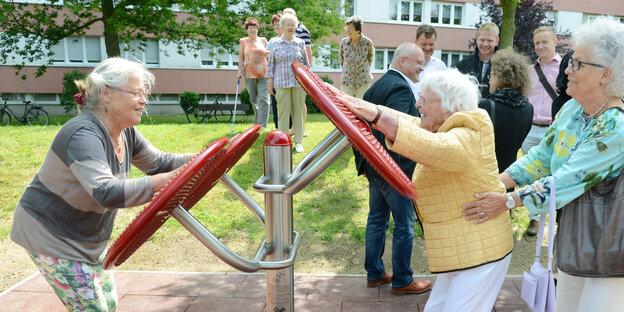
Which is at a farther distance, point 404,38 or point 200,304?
point 404,38

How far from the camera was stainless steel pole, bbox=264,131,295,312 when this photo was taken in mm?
1708

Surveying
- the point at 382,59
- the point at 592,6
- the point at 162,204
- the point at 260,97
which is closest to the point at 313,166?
the point at 162,204

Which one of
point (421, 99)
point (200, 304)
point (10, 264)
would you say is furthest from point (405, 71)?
point (10, 264)

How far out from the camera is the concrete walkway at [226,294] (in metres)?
3.56

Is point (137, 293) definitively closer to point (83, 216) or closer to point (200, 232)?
point (83, 216)

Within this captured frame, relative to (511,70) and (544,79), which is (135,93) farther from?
(544,79)

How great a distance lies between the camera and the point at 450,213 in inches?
82.3

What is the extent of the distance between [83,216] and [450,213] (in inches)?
67.3

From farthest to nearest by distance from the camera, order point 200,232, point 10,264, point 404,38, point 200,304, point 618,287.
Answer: point 404,38 < point 10,264 < point 200,304 < point 618,287 < point 200,232

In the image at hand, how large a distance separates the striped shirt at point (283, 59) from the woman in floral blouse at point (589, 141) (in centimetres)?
499

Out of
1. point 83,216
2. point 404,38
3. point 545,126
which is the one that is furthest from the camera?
point 404,38

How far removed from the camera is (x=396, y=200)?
353cm

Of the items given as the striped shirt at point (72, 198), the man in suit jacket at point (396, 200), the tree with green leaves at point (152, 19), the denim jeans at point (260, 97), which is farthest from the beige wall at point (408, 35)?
the striped shirt at point (72, 198)

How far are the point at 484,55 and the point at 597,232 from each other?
3386 millimetres
